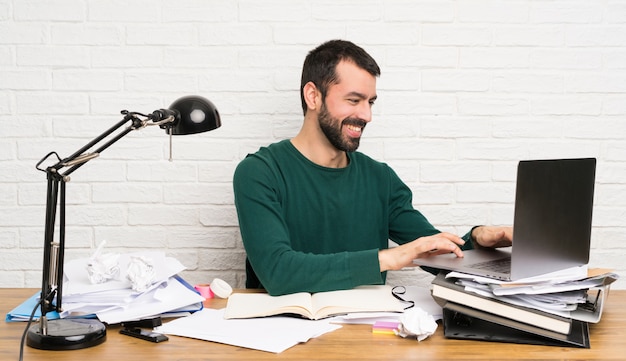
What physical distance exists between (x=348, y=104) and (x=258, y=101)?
0.40 metres

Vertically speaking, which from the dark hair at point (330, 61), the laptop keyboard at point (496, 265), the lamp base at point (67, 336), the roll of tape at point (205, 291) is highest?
the dark hair at point (330, 61)

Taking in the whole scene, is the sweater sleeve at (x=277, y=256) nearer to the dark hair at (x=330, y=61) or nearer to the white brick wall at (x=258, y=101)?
the dark hair at (x=330, y=61)

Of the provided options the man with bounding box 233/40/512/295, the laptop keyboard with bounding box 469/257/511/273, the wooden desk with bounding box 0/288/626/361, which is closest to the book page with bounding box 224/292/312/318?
the wooden desk with bounding box 0/288/626/361

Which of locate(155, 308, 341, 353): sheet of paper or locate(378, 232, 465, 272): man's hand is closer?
locate(155, 308, 341, 353): sheet of paper

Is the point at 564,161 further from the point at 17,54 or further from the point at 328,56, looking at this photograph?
the point at 17,54

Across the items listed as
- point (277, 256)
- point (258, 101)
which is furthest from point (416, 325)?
point (258, 101)

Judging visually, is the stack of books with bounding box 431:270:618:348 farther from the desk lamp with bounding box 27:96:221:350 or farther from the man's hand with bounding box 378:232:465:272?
the desk lamp with bounding box 27:96:221:350

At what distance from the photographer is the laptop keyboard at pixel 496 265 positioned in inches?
60.0

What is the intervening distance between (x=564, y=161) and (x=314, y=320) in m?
0.62

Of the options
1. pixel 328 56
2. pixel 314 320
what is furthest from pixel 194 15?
pixel 314 320

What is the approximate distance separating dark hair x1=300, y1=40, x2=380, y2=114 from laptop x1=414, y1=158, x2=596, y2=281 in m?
0.74

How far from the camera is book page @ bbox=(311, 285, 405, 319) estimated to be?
1530mm

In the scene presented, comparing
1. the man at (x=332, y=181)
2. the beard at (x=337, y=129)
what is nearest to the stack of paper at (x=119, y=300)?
the man at (x=332, y=181)

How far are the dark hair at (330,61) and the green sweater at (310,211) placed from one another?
0.22 meters
